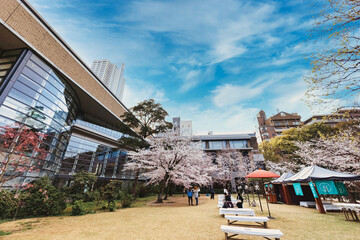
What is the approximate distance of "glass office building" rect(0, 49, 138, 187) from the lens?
1068 centimetres

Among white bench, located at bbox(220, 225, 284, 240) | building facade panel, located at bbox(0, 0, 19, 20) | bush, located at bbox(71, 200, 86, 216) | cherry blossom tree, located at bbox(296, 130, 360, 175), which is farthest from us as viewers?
cherry blossom tree, located at bbox(296, 130, 360, 175)

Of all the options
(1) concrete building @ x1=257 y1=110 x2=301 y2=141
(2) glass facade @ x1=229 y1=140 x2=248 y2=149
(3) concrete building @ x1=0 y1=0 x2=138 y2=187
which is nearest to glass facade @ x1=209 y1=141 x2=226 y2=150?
(2) glass facade @ x1=229 y1=140 x2=248 y2=149

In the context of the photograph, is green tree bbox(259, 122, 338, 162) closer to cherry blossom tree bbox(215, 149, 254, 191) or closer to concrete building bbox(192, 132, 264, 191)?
concrete building bbox(192, 132, 264, 191)

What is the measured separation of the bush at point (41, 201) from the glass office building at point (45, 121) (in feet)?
5.27

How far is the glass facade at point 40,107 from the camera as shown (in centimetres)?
1098

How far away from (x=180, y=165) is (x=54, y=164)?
14668 mm

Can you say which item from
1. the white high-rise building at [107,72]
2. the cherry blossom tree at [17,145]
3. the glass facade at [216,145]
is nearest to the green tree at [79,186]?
the cherry blossom tree at [17,145]

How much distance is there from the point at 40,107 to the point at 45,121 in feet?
5.02

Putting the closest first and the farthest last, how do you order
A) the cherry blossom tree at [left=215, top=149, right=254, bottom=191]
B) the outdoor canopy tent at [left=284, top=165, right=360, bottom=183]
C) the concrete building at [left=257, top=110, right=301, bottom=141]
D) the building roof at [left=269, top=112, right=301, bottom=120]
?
1. the outdoor canopy tent at [left=284, top=165, right=360, bottom=183]
2. the cherry blossom tree at [left=215, top=149, right=254, bottom=191]
3. the concrete building at [left=257, top=110, right=301, bottom=141]
4. the building roof at [left=269, top=112, right=301, bottom=120]

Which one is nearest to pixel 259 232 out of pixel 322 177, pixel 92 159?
pixel 322 177

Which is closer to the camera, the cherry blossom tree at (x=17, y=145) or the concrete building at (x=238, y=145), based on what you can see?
the cherry blossom tree at (x=17, y=145)

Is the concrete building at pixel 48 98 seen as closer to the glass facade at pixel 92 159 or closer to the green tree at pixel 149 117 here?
the glass facade at pixel 92 159

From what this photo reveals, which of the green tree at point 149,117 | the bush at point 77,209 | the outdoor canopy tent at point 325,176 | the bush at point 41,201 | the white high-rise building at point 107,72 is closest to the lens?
the outdoor canopy tent at point 325,176

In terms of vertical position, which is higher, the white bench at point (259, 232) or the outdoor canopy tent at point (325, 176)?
the outdoor canopy tent at point (325, 176)
